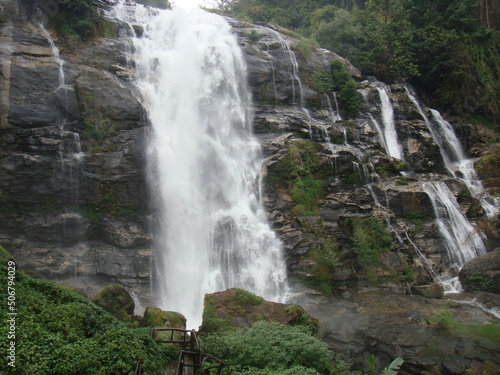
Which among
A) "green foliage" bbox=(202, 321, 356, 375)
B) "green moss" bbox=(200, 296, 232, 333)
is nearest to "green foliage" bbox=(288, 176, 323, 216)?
"green moss" bbox=(200, 296, 232, 333)

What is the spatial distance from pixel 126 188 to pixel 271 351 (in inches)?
434

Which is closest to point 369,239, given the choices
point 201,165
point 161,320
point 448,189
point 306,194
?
point 306,194

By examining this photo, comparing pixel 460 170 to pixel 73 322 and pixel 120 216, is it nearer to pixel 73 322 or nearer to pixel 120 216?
pixel 120 216

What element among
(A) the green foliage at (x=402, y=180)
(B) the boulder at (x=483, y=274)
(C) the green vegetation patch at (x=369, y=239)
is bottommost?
(B) the boulder at (x=483, y=274)

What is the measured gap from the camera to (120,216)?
17156 mm

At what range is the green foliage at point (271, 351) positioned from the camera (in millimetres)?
8438

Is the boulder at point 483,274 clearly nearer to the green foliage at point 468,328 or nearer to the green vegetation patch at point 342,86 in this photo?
the green foliage at point 468,328

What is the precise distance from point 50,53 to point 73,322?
15.6 m

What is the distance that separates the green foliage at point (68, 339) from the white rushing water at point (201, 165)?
6009 millimetres

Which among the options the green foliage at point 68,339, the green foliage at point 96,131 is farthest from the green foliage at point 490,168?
the green foliage at point 68,339

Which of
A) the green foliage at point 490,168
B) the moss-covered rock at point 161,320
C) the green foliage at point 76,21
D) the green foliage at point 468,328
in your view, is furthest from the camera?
the green foliage at point 490,168

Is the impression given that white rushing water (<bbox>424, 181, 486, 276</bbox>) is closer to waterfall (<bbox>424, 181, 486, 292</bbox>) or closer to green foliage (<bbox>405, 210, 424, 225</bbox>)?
waterfall (<bbox>424, 181, 486, 292</bbox>)

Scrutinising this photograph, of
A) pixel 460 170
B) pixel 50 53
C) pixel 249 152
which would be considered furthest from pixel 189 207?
pixel 460 170

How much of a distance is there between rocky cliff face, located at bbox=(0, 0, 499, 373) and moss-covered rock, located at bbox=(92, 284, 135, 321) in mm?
3731
